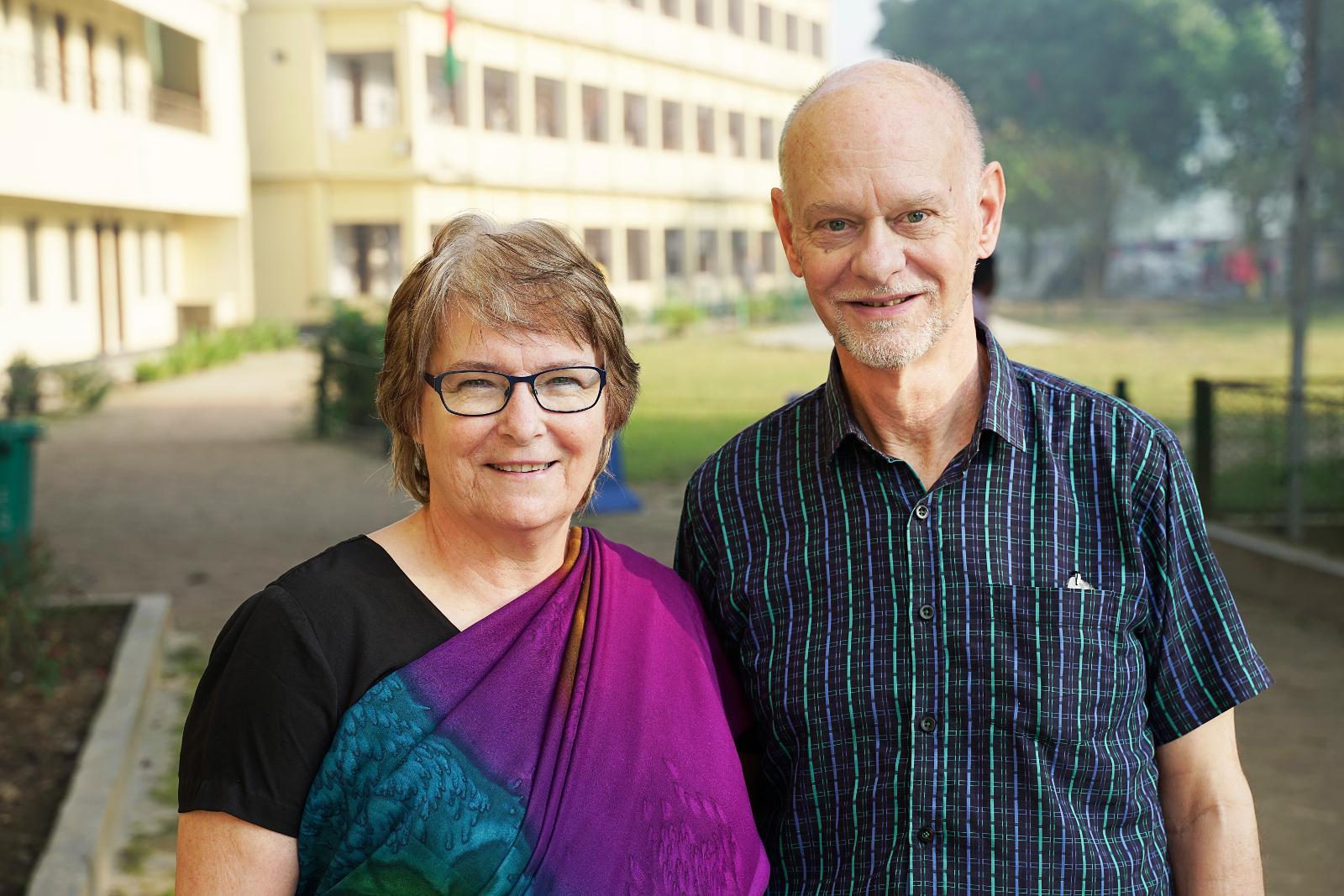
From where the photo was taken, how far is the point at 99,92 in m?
26.6

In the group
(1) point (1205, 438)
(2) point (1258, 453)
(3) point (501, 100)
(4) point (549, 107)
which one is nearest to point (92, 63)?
(3) point (501, 100)

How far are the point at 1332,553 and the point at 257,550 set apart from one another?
25.5 ft

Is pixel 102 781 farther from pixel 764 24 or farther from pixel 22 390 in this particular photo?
pixel 764 24

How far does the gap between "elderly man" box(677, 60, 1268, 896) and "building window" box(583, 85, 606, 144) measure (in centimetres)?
4213

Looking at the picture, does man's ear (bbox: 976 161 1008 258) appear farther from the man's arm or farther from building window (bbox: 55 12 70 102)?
building window (bbox: 55 12 70 102)

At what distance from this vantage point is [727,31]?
49.6m

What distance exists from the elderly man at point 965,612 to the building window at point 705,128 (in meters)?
47.1

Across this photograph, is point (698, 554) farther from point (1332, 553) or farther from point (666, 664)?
point (1332, 553)

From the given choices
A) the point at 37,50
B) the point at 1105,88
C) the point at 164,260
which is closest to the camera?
the point at 37,50

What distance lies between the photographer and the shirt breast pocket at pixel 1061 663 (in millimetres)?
2445

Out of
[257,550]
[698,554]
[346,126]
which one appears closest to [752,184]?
[346,126]

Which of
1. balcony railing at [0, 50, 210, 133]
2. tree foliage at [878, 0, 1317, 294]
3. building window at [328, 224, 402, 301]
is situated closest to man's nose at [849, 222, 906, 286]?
balcony railing at [0, 50, 210, 133]

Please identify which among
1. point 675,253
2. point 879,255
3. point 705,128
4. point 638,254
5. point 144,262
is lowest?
point 879,255

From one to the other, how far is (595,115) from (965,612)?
141 feet
